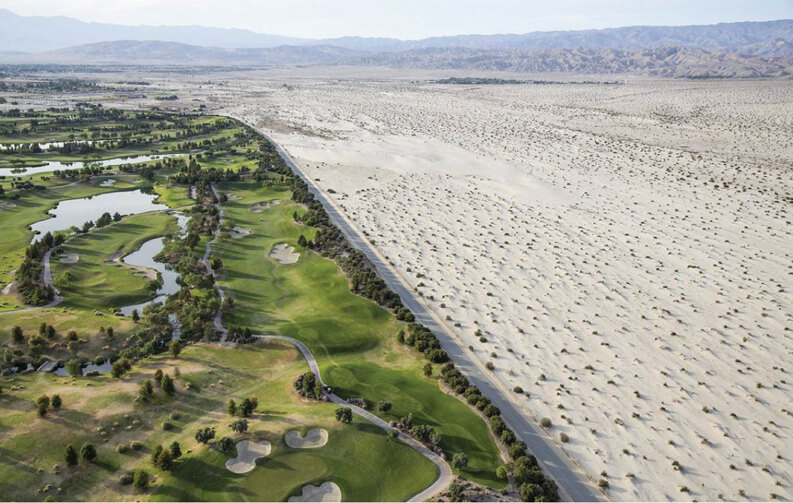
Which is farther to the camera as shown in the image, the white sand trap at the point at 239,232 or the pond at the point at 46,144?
the pond at the point at 46,144

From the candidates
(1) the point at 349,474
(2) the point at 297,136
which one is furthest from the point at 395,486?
(2) the point at 297,136

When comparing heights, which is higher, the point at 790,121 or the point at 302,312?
the point at 790,121

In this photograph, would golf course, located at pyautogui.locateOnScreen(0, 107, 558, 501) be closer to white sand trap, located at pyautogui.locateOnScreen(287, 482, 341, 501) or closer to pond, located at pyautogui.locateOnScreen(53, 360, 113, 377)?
white sand trap, located at pyautogui.locateOnScreen(287, 482, 341, 501)

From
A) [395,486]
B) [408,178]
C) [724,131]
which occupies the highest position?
[724,131]

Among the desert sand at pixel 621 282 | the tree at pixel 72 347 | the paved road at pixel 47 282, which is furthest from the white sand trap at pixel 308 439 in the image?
the paved road at pixel 47 282

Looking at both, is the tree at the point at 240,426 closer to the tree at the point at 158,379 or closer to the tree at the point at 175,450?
the tree at the point at 175,450

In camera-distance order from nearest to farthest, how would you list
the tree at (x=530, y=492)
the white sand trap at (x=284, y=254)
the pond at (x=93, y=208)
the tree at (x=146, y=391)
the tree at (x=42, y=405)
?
1. the tree at (x=530, y=492)
2. the tree at (x=42, y=405)
3. the tree at (x=146, y=391)
4. the white sand trap at (x=284, y=254)
5. the pond at (x=93, y=208)

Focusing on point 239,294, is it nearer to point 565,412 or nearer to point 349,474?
point 349,474
